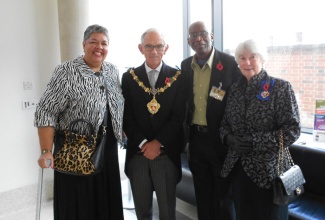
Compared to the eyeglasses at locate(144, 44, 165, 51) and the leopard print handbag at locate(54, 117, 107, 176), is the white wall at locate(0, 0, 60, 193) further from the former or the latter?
the eyeglasses at locate(144, 44, 165, 51)

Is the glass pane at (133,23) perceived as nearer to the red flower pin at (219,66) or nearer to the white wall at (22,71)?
the white wall at (22,71)

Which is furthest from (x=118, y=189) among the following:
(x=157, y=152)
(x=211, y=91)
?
(x=211, y=91)

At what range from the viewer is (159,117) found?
1930 mm

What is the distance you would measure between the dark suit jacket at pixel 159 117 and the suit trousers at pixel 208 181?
13 centimetres

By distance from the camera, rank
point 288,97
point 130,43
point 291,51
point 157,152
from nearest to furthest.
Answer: point 288,97 → point 157,152 → point 291,51 → point 130,43

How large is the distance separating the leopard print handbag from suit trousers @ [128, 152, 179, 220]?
327mm

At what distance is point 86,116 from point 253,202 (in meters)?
1.11

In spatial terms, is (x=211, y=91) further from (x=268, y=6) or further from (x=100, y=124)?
(x=268, y=6)

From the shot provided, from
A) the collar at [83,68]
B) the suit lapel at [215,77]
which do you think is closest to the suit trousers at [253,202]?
the suit lapel at [215,77]

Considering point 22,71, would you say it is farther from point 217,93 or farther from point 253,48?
point 253,48

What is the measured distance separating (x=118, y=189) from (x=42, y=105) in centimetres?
77

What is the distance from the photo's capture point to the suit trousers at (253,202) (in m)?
1.60

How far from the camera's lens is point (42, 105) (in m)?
1.68

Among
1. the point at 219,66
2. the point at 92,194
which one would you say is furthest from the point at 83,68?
the point at 219,66
